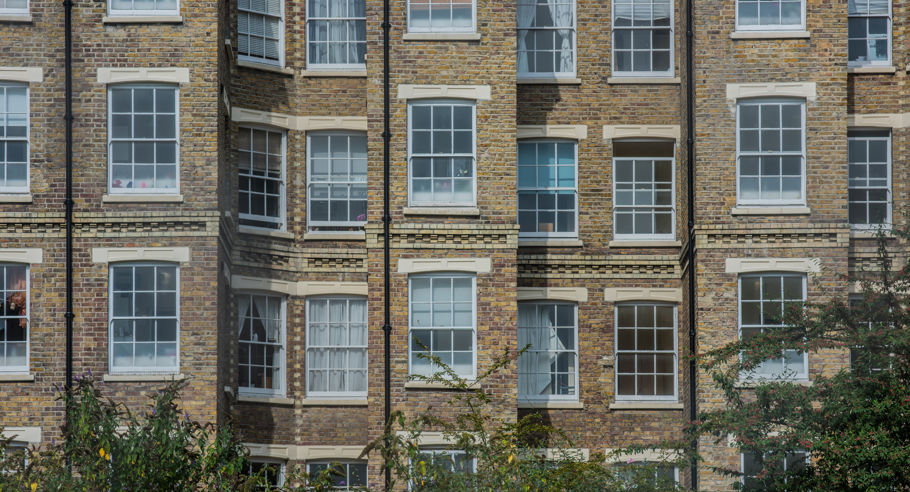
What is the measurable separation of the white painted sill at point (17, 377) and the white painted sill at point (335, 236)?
6426mm

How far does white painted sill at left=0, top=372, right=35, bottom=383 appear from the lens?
32.8m

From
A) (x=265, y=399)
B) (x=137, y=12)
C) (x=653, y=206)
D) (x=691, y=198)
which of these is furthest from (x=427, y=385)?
(x=137, y=12)

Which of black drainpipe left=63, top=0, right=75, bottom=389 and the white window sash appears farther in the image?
the white window sash

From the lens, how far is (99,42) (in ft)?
110

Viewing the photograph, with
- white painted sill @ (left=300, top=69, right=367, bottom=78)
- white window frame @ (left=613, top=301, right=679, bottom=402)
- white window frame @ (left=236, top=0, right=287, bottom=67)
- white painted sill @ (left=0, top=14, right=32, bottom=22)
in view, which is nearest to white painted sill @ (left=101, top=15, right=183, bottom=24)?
white painted sill @ (left=0, top=14, right=32, bottom=22)

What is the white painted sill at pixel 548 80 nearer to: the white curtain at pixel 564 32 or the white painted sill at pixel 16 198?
the white curtain at pixel 564 32

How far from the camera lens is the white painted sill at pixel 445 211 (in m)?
35.2

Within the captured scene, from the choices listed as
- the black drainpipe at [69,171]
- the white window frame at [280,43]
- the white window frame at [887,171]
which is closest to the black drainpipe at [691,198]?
the white window frame at [887,171]

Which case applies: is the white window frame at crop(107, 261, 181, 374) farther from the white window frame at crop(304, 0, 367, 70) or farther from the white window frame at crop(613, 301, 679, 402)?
the white window frame at crop(613, 301, 679, 402)

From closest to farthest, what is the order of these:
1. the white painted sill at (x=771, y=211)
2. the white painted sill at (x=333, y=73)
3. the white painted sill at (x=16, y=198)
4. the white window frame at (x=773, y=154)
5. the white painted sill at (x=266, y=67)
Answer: the white painted sill at (x=16, y=198), the white painted sill at (x=771, y=211), the white window frame at (x=773, y=154), the white painted sill at (x=266, y=67), the white painted sill at (x=333, y=73)

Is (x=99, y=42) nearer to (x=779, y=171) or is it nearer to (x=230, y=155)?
(x=230, y=155)

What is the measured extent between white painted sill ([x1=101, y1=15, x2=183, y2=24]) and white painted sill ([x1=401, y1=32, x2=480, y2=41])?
15.2 ft

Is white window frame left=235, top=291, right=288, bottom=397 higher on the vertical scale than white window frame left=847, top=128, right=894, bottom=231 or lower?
lower

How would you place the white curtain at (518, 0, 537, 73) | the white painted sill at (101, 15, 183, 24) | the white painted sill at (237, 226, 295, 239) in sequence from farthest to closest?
the white curtain at (518, 0, 537, 73) → the white painted sill at (237, 226, 295, 239) → the white painted sill at (101, 15, 183, 24)
